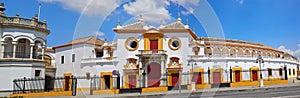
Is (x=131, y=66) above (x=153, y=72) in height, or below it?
above

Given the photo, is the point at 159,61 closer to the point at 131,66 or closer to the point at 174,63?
the point at 174,63

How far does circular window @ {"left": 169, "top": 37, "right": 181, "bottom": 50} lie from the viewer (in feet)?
96.9

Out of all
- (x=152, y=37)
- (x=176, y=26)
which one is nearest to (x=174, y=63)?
(x=152, y=37)

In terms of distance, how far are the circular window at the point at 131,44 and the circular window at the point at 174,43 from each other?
13.9ft

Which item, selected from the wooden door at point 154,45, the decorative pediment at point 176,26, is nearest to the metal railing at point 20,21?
the wooden door at point 154,45

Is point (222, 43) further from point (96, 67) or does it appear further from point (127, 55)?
point (96, 67)

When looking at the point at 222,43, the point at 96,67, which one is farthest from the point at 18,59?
the point at 222,43

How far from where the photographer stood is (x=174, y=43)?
98.2 ft

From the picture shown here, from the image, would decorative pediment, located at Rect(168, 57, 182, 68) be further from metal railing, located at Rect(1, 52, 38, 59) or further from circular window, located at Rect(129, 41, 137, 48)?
metal railing, located at Rect(1, 52, 38, 59)

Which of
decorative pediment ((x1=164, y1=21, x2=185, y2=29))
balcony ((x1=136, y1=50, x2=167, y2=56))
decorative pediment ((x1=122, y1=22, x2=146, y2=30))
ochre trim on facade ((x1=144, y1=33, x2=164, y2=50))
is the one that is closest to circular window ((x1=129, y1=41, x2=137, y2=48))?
ochre trim on facade ((x1=144, y1=33, x2=164, y2=50))

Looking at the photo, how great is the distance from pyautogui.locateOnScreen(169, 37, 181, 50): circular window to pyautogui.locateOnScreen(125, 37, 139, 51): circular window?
13.9 ft

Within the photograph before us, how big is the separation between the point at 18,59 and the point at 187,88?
1670cm

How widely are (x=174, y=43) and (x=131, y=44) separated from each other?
546 cm

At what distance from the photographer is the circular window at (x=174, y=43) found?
29.5 metres
